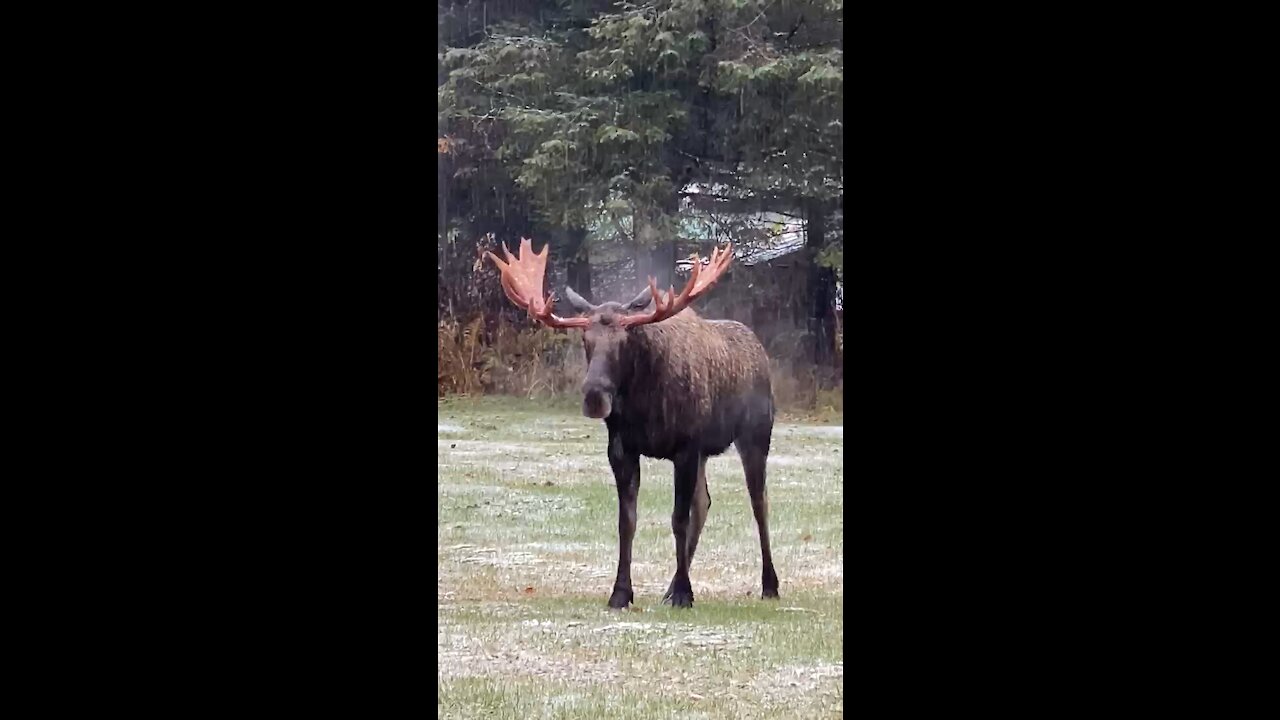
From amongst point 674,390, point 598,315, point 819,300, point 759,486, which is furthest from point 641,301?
point 759,486

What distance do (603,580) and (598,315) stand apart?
65cm

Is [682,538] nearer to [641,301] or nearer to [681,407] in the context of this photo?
[681,407]

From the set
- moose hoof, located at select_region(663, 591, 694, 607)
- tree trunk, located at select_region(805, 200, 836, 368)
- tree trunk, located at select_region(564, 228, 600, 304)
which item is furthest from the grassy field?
tree trunk, located at select_region(564, 228, 600, 304)

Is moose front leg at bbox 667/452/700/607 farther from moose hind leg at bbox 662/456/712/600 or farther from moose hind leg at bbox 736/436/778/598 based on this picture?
moose hind leg at bbox 736/436/778/598

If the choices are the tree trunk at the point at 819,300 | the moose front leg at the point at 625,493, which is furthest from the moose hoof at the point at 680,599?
the tree trunk at the point at 819,300

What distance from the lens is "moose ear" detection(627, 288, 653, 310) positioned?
3.52 meters

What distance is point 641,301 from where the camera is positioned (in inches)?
139

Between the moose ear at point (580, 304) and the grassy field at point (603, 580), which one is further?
the moose ear at point (580, 304)

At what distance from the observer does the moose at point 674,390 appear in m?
3.53

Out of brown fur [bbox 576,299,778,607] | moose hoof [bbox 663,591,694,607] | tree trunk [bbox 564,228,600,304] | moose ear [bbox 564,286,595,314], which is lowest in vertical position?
moose hoof [bbox 663,591,694,607]

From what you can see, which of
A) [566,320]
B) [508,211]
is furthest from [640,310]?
[508,211]

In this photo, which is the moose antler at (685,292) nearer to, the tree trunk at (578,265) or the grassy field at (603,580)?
the tree trunk at (578,265)

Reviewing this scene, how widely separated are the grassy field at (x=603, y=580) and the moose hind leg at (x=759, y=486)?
2cm

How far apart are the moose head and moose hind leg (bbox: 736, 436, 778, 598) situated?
354 millimetres
